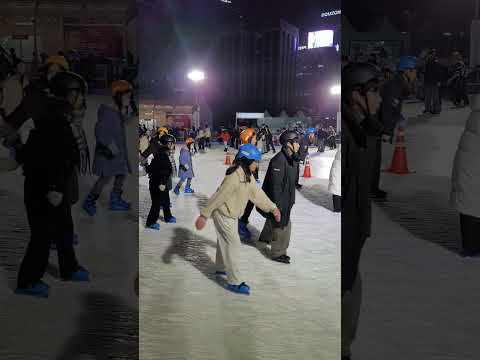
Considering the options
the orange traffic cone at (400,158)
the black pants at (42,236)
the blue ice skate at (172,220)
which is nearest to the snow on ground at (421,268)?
the orange traffic cone at (400,158)

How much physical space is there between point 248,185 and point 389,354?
74 centimetres

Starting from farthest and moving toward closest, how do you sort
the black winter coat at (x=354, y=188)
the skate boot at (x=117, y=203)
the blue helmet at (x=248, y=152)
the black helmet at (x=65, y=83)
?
1. the skate boot at (x=117, y=203)
2. the black helmet at (x=65, y=83)
3. the blue helmet at (x=248, y=152)
4. the black winter coat at (x=354, y=188)

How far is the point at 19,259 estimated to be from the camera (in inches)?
97.5

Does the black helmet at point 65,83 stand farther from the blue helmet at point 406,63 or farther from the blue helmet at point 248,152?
the blue helmet at point 406,63

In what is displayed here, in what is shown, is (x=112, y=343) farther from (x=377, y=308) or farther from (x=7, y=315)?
(x=377, y=308)

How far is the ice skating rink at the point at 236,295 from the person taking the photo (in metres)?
1.79

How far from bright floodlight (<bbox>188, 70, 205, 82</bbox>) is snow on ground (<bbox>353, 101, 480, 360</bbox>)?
916mm

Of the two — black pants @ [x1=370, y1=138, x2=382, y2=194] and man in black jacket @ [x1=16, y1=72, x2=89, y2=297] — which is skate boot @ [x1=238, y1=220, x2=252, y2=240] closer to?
black pants @ [x1=370, y1=138, x2=382, y2=194]

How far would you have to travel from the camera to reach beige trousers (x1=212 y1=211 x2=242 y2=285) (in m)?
1.92

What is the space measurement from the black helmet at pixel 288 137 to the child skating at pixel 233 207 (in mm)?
136

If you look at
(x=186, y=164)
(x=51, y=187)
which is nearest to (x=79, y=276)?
(x=51, y=187)

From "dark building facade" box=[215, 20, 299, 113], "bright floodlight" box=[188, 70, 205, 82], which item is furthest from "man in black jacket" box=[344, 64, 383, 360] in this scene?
"bright floodlight" box=[188, 70, 205, 82]

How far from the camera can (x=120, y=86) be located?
8.29ft

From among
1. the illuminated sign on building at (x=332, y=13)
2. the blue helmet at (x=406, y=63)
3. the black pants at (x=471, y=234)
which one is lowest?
the black pants at (x=471, y=234)
